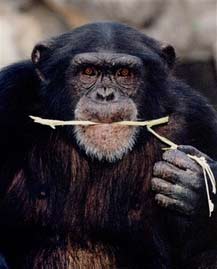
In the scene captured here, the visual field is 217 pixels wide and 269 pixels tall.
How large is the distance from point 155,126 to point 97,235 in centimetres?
74

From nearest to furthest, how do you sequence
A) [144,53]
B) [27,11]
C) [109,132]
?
[109,132] → [144,53] → [27,11]

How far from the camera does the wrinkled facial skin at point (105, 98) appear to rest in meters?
5.20

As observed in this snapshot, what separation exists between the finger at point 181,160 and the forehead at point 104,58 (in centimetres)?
57

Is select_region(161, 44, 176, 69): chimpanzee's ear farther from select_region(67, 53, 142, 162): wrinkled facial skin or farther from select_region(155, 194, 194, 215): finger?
select_region(155, 194, 194, 215): finger

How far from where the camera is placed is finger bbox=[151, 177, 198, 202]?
17.5 feet

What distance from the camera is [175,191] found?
17.6ft

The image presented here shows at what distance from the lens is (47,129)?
18.4ft

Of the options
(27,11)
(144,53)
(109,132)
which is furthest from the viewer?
(27,11)

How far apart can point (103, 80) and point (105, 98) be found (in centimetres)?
20

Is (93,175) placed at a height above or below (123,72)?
below

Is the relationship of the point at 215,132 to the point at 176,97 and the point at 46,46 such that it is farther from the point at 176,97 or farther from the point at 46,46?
the point at 46,46

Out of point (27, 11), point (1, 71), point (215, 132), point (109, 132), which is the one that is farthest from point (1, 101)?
point (27, 11)

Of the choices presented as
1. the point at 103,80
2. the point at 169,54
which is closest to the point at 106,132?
the point at 103,80

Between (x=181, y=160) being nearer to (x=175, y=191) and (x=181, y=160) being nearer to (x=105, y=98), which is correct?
(x=175, y=191)
